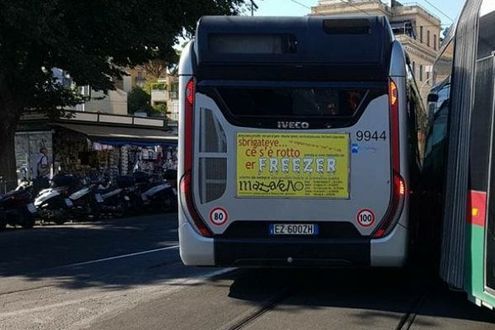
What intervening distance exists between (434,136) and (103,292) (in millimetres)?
4585

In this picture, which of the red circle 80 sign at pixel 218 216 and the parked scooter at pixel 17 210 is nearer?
the red circle 80 sign at pixel 218 216

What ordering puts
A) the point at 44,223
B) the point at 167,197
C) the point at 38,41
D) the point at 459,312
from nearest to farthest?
1. the point at 459,312
2. the point at 38,41
3. the point at 44,223
4. the point at 167,197

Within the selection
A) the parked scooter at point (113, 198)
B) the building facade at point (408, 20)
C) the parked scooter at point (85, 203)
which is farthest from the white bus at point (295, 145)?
the building facade at point (408, 20)

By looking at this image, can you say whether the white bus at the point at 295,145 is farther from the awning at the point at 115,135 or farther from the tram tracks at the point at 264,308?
the awning at the point at 115,135

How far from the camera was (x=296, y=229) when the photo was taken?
23.3ft

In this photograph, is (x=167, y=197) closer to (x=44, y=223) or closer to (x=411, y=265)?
(x=44, y=223)

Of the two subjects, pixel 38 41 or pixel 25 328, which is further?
pixel 38 41

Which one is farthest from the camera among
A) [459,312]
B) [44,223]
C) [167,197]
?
[167,197]

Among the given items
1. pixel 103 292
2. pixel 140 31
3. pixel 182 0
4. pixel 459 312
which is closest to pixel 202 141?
pixel 103 292

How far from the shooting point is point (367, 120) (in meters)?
7.06

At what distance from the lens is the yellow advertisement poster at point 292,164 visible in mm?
7078

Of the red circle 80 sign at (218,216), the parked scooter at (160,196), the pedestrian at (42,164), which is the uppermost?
the red circle 80 sign at (218,216)

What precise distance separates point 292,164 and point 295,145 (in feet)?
0.64

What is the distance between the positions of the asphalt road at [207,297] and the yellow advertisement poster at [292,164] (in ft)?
3.97
